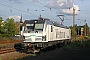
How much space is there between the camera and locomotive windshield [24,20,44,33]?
74.2ft

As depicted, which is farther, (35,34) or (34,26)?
(34,26)

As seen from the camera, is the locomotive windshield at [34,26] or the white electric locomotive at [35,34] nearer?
the white electric locomotive at [35,34]

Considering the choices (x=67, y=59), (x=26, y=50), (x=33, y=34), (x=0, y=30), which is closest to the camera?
(x=67, y=59)

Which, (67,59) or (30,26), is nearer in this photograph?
(67,59)

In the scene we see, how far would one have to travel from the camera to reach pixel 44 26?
A: 22719 mm

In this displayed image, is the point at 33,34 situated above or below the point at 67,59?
above

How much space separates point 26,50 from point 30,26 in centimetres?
343

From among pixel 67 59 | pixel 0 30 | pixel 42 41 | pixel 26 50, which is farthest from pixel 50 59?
pixel 0 30

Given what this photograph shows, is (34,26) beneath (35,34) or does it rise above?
above

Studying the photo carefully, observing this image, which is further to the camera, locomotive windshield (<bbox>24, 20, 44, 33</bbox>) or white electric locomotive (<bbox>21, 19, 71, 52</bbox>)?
locomotive windshield (<bbox>24, 20, 44, 33</bbox>)

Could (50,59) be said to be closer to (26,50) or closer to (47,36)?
(47,36)

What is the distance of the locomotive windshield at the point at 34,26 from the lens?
22623 millimetres

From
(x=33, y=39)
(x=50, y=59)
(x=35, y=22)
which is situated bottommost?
(x=50, y=59)

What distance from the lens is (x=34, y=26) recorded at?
22781mm
